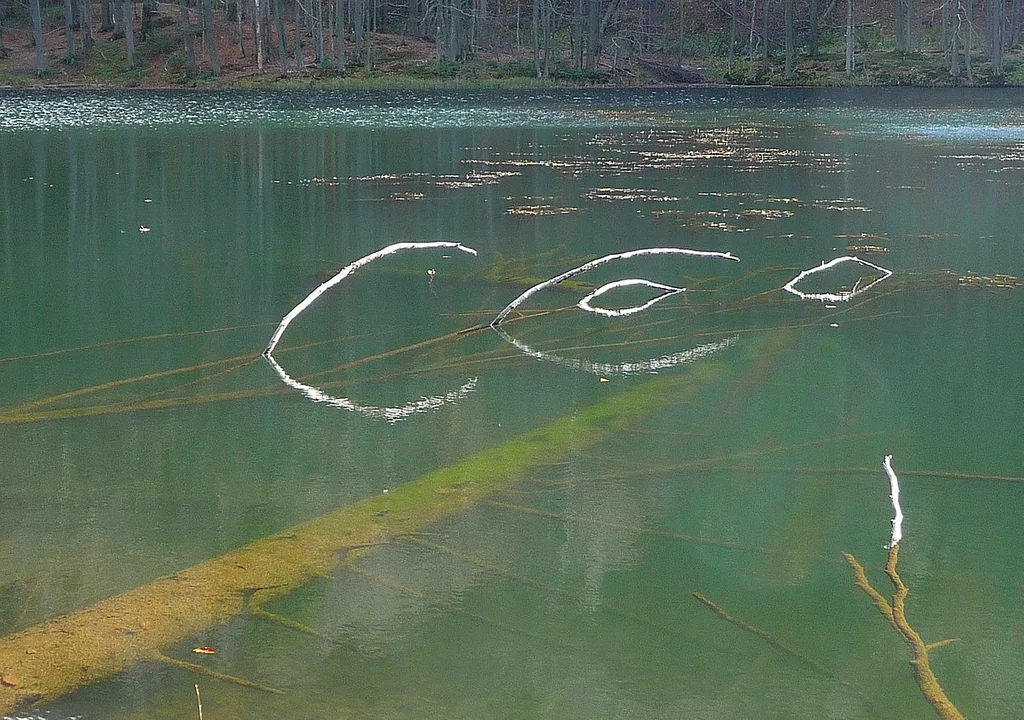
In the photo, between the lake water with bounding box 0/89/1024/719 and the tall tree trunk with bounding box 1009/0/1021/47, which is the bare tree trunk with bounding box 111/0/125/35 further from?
the lake water with bounding box 0/89/1024/719

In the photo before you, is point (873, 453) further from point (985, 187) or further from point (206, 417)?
point (985, 187)

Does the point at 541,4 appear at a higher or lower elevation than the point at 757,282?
higher

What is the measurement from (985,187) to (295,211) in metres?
6.64

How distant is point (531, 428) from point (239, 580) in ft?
Answer: 5.47

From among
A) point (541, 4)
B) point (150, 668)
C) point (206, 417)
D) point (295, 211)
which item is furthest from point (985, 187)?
point (541, 4)

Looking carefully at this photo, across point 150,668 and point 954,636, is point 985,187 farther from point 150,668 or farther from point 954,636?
point 150,668

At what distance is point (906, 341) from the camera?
248 inches

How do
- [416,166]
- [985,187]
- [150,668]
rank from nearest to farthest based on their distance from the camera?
[150,668], [985,187], [416,166]

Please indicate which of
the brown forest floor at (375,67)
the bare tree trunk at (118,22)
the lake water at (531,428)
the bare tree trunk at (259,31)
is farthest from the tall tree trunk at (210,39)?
the lake water at (531,428)

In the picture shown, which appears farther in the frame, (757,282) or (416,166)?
(416,166)

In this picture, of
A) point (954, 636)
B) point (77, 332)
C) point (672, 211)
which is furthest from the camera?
point (672, 211)

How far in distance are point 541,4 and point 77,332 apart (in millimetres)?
41608

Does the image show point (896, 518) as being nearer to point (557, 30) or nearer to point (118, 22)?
point (118, 22)

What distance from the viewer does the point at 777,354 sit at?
605 cm
